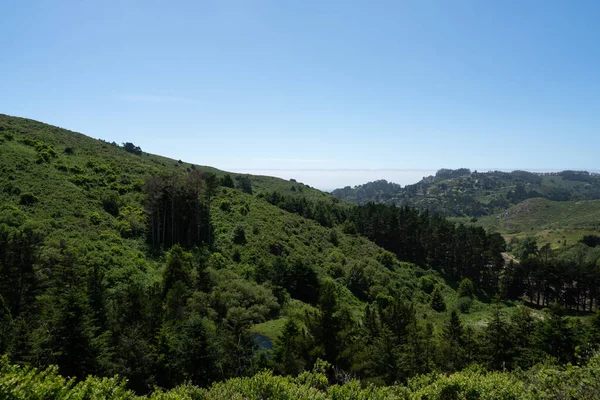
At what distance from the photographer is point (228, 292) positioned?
135ft

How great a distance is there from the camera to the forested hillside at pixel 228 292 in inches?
916

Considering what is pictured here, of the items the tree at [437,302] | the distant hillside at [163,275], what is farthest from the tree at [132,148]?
the tree at [437,302]

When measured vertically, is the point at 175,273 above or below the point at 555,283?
above

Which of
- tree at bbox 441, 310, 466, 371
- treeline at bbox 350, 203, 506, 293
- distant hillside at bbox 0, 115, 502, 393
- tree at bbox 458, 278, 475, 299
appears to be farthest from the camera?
treeline at bbox 350, 203, 506, 293

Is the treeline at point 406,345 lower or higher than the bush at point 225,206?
lower

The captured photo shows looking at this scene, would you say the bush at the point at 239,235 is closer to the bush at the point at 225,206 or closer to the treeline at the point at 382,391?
the bush at the point at 225,206

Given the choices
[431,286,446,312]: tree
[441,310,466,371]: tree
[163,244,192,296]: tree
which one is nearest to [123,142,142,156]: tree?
[163,244,192,296]: tree

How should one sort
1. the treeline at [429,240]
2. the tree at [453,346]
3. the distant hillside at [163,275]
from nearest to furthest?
the distant hillside at [163,275]
the tree at [453,346]
the treeline at [429,240]

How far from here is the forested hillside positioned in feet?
76.3

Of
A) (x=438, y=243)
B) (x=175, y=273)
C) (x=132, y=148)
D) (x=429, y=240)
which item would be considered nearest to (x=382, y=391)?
(x=175, y=273)

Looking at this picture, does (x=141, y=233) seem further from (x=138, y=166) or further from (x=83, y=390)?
(x=83, y=390)

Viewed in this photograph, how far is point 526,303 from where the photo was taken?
3002 inches

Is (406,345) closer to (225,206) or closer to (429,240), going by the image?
(225,206)

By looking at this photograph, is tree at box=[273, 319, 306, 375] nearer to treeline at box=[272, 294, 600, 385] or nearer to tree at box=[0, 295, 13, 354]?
treeline at box=[272, 294, 600, 385]
